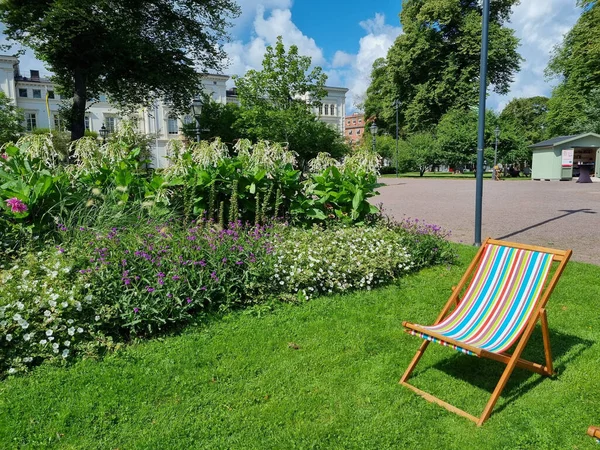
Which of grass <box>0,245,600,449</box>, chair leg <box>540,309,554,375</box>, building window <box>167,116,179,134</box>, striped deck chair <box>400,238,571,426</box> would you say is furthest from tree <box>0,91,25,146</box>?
chair leg <box>540,309,554,375</box>

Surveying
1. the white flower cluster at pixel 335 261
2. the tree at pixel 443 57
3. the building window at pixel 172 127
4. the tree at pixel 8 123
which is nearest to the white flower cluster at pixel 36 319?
the white flower cluster at pixel 335 261

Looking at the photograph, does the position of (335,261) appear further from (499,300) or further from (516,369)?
(516,369)

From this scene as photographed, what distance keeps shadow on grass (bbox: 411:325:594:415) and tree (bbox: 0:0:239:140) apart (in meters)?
15.8

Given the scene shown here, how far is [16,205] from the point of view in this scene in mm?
4504

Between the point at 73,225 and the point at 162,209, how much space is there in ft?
3.39

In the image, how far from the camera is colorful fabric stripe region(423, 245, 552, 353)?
293 cm

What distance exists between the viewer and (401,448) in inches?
94.6

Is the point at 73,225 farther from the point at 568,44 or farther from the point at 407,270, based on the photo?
the point at 568,44

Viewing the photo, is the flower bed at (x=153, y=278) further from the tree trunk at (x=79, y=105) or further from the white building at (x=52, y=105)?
the white building at (x=52, y=105)

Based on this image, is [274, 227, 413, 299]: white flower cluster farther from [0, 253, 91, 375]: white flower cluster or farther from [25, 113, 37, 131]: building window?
[25, 113, 37, 131]: building window

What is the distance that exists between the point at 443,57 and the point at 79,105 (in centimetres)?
3305

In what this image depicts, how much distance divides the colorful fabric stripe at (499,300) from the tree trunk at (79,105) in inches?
Answer: 645

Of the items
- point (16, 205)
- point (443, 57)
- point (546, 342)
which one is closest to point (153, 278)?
point (16, 205)

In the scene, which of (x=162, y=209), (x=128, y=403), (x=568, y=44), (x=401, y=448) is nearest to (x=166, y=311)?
(x=128, y=403)
